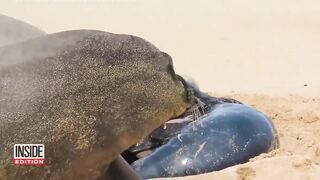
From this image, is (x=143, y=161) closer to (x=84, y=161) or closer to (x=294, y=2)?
(x=84, y=161)

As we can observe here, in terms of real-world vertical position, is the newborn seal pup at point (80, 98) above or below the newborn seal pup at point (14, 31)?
below

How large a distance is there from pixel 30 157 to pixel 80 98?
281 millimetres

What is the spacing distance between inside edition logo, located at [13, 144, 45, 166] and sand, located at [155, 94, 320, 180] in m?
2.10

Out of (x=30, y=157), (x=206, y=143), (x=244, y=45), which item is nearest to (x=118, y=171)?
(x=30, y=157)

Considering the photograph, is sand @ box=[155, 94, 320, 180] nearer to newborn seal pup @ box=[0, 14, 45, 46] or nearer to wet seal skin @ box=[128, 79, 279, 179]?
wet seal skin @ box=[128, 79, 279, 179]

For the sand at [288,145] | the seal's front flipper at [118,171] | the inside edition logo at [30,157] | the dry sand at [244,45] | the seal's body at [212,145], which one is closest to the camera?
the inside edition logo at [30,157]

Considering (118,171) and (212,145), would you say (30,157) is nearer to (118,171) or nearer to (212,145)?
(118,171)

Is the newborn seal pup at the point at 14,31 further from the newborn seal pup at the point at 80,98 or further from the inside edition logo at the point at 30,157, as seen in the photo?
the inside edition logo at the point at 30,157

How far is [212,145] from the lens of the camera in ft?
14.2

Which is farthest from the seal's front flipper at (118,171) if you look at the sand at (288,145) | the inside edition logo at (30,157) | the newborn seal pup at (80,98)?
the sand at (288,145)

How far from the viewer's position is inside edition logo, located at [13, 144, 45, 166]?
6.20 feet

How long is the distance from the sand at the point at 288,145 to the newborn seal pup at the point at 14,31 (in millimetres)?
1796

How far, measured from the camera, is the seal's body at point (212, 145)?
417cm

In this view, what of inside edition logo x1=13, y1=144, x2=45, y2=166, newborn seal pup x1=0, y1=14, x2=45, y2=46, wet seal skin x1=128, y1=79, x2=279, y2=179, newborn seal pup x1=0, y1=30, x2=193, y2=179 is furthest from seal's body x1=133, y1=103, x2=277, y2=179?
inside edition logo x1=13, y1=144, x2=45, y2=166
